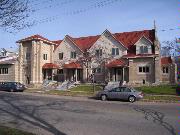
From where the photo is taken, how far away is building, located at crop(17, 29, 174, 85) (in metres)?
36.9

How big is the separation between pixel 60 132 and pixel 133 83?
93.5 feet

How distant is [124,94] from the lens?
22.2 metres

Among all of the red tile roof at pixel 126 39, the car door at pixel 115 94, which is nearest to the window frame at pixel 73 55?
the red tile roof at pixel 126 39

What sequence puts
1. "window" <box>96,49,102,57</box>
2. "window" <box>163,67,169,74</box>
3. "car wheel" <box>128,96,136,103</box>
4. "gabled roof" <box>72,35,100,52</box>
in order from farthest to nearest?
1. "gabled roof" <box>72,35,100,52</box>
2. "window" <box>163,67,169,74</box>
3. "window" <box>96,49,102,57</box>
4. "car wheel" <box>128,96,136,103</box>

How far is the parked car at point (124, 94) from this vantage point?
2191 cm

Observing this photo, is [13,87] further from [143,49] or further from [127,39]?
[127,39]

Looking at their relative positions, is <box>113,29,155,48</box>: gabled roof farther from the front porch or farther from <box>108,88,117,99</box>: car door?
<box>108,88,117,99</box>: car door

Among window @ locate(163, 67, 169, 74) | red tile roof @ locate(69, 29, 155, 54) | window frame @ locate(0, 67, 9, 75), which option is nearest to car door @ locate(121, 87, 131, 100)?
red tile roof @ locate(69, 29, 155, 54)

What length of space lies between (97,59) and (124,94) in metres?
19.0

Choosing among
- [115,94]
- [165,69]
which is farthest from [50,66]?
[115,94]

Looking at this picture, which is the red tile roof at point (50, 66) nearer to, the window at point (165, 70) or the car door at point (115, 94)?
the window at point (165, 70)

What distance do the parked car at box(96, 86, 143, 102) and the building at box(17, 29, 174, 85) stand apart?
1411 centimetres

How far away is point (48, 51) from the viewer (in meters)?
45.3

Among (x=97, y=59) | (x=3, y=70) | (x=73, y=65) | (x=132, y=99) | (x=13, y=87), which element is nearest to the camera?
(x=132, y=99)
